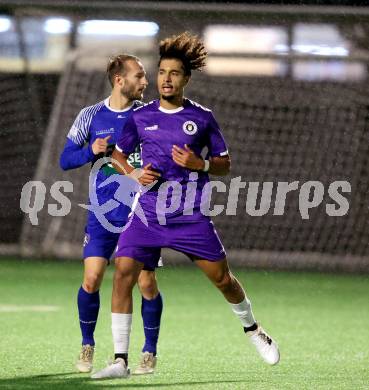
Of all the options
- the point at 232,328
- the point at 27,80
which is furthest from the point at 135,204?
the point at 27,80

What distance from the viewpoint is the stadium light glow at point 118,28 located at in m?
15.9

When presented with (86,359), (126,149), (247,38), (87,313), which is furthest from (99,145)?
(247,38)

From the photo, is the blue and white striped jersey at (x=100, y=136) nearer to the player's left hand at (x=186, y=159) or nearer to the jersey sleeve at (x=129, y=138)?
the jersey sleeve at (x=129, y=138)

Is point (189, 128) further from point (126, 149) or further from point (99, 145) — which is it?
point (99, 145)

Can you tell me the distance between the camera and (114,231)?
7363 mm

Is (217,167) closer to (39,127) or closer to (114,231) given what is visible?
(114,231)

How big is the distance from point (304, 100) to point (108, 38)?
162 inches

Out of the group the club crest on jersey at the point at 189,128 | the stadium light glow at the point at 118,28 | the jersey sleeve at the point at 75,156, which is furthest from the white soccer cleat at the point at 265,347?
the stadium light glow at the point at 118,28

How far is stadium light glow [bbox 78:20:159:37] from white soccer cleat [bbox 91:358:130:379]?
877cm

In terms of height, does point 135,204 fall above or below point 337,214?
above

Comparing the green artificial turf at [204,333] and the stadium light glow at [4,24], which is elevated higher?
the stadium light glow at [4,24]

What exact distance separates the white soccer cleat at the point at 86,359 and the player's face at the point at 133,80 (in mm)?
1493

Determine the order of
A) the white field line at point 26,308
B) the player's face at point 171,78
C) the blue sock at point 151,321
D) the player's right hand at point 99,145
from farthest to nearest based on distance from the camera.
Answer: the white field line at point 26,308 < the blue sock at point 151,321 < the player's right hand at point 99,145 < the player's face at point 171,78

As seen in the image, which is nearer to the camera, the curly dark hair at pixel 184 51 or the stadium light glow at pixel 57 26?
the curly dark hair at pixel 184 51
